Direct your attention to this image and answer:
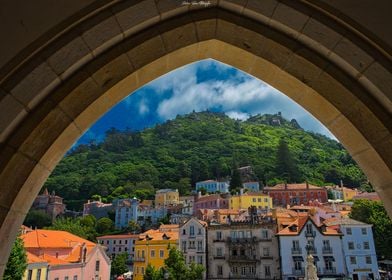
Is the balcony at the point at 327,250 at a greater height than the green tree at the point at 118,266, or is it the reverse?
the balcony at the point at 327,250

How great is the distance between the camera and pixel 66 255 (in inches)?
1299

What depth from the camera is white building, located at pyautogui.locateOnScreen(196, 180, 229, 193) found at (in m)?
103

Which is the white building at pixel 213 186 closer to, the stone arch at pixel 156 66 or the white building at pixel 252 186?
the white building at pixel 252 186

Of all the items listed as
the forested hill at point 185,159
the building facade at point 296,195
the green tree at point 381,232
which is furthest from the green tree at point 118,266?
the forested hill at point 185,159

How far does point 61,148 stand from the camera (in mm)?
2580

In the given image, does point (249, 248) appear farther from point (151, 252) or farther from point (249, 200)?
point (249, 200)

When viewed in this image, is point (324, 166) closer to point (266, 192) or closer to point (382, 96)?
point (266, 192)

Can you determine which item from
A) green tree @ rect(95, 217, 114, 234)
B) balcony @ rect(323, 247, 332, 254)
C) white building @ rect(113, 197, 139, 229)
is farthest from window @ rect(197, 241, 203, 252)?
white building @ rect(113, 197, 139, 229)

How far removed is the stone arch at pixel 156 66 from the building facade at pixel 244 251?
127 ft

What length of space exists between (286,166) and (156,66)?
111 m

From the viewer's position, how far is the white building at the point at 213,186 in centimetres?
10275

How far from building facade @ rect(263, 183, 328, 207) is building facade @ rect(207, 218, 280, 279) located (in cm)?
4303

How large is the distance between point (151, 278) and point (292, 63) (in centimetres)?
3753

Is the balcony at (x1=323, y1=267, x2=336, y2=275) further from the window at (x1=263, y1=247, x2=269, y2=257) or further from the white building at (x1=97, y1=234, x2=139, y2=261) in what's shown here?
the white building at (x1=97, y1=234, x2=139, y2=261)
